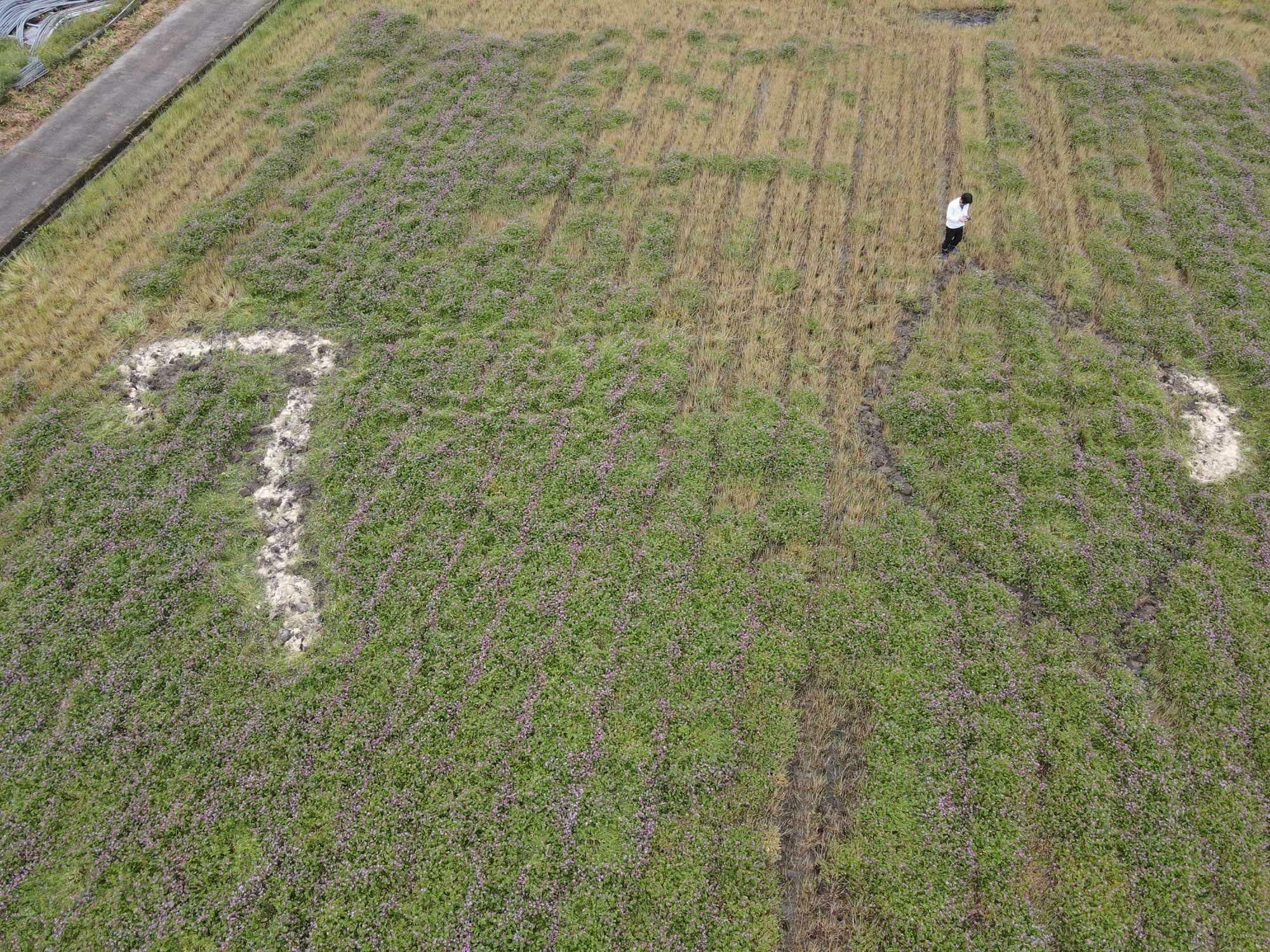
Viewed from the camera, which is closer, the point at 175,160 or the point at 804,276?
the point at 804,276

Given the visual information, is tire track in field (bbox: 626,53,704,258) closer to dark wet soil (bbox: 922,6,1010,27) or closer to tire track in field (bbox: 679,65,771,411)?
tire track in field (bbox: 679,65,771,411)

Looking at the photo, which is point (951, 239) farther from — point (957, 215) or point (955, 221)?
point (957, 215)

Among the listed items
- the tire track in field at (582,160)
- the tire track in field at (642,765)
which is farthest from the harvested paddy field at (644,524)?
the tire track in field at (582,160)

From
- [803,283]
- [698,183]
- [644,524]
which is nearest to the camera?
[644,524]

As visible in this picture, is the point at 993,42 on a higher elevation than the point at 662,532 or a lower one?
higher

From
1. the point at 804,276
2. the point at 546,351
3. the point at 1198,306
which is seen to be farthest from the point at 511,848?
the point at 1198,306

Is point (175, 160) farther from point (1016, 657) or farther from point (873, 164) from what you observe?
point (1016, 657)

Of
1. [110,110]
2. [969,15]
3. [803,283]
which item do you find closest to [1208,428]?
[803,283]
